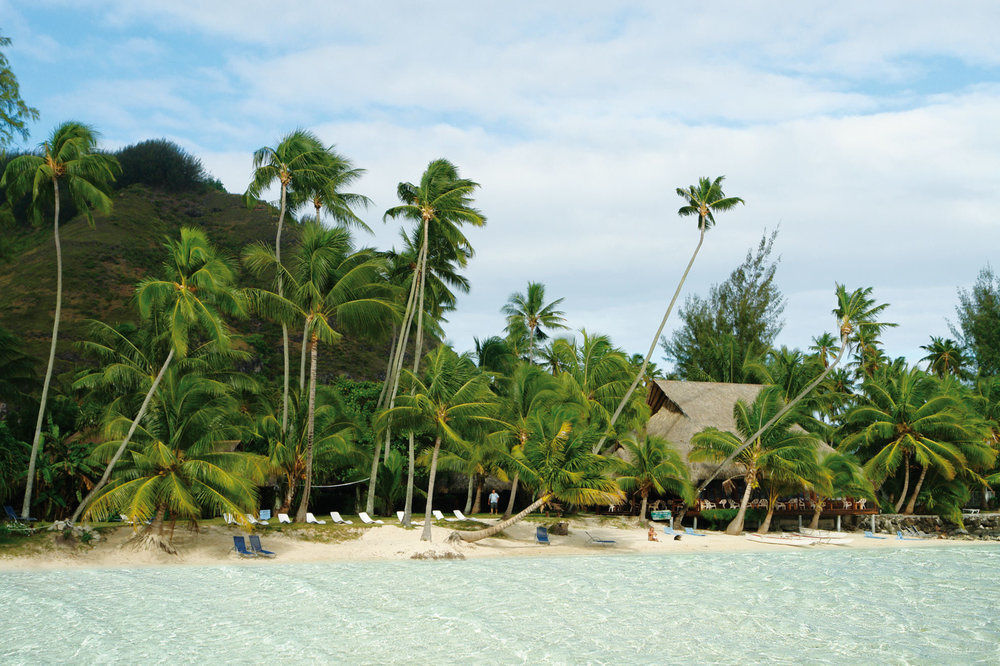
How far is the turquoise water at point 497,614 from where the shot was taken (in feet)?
37.0

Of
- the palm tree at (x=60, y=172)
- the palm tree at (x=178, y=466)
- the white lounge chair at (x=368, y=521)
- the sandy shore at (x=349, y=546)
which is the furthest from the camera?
the white lounge chair at (x=368, y=521)

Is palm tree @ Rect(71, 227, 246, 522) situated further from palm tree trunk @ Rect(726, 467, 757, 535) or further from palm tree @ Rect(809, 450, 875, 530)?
palm tree @ Rect(809, 450, 875, 530)

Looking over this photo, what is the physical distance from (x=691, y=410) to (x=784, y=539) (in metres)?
7.41

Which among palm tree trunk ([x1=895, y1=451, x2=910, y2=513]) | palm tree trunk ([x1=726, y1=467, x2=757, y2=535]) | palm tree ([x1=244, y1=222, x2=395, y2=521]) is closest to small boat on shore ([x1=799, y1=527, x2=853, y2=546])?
palm tree trunk ([x1=726, y1=467, x2=757, y2=535])

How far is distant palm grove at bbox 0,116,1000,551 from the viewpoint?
18.3 meters

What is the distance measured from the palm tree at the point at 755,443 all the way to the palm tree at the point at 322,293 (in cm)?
1233

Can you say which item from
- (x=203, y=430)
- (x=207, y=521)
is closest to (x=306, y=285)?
(x=203, y=430)

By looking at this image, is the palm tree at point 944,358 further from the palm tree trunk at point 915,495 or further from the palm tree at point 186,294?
the palm tree at point 186,294

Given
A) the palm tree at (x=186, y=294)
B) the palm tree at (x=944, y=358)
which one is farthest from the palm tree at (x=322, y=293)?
the palm tree at (x=944, y=358)

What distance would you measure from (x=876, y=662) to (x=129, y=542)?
53.2 feet

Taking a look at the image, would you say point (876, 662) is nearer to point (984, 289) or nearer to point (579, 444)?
point (579, 444)

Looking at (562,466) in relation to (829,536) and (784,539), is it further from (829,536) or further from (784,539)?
(829,536)

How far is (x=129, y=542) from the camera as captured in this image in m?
17.8

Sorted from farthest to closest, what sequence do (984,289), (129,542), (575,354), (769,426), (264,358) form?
(984,289) → (264,358) → (575,354) → (769,426) → (129,542)
